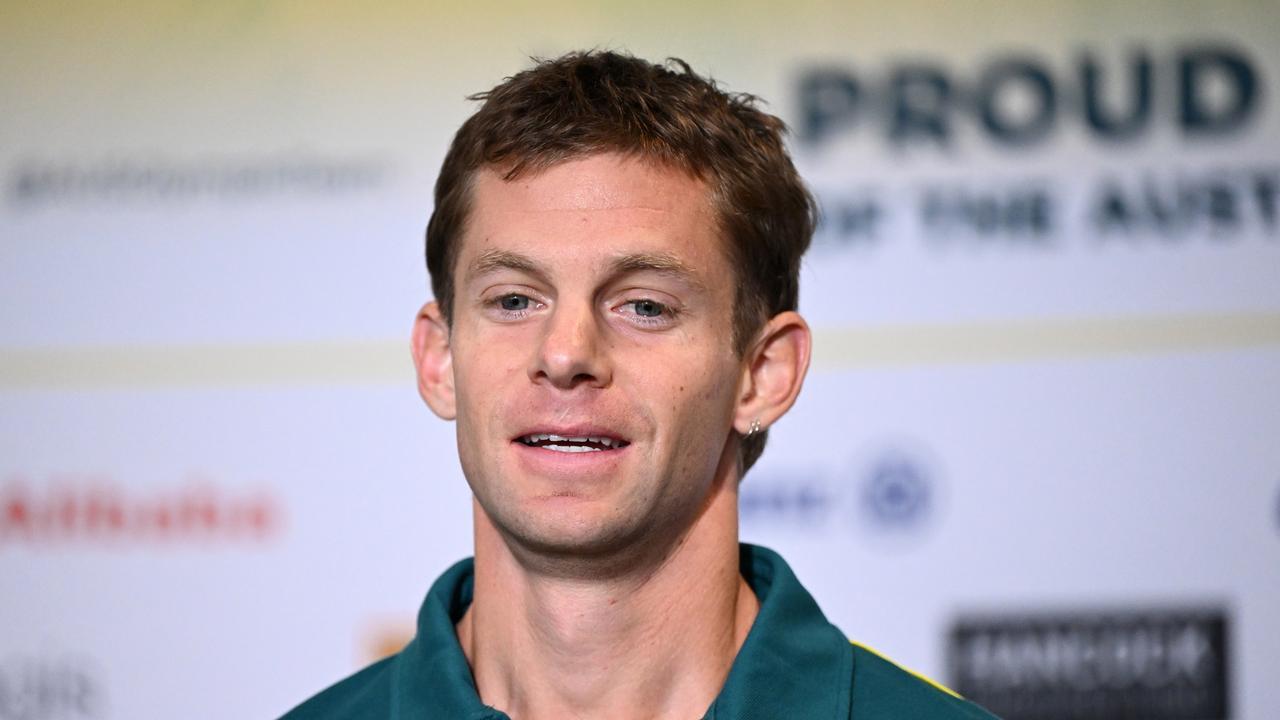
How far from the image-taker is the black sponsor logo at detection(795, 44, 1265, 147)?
2.86 metres

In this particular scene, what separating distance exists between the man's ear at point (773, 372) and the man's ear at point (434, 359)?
0.34 m

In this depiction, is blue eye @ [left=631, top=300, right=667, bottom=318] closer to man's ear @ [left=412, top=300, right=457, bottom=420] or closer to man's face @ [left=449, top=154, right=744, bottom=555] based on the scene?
man's face @ [left=449, top=154, right=744, bottom=555]

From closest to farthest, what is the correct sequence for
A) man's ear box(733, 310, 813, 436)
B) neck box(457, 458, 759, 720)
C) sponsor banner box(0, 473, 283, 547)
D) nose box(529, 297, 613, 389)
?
nose box(529, 297, 613, 389), neck box(457, 458, 759, 720), man's ear box(733, 310, 813, 436), sponsor banner box(0, 473, 283, 547)

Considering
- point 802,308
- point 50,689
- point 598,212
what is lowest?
point 50,689

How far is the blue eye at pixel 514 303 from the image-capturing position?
5.03 ft

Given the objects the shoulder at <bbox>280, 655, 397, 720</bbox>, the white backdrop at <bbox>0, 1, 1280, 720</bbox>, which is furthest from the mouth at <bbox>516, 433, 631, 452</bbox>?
the white backdrop at <bbox>0, 1, 1280, 720</bbox>

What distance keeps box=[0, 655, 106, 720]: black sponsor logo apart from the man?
5.01ft

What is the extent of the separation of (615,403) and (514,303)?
168 millimetres

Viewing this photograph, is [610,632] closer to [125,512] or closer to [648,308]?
Result: [648,308]

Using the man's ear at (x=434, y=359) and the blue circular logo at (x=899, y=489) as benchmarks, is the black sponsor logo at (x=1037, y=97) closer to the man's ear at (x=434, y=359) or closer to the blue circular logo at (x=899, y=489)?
the blue circular logo at (x=899, y=489)

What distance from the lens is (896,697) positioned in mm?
1627

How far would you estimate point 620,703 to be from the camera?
1548 mm

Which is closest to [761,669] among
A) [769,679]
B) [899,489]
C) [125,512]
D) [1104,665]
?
[769,679]

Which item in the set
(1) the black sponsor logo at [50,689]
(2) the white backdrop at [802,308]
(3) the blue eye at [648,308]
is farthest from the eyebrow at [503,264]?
(1) the black sponsor logo at [50,689]
